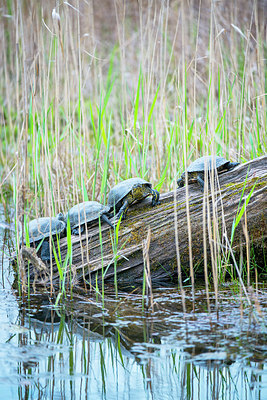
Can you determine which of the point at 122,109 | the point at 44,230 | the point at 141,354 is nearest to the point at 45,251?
the point at 44,230

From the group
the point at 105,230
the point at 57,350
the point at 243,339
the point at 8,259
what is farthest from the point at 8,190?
the point at 243,339

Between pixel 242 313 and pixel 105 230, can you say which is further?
pixel 105 230

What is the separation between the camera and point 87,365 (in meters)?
1.74

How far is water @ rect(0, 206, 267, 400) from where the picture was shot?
5.17ft

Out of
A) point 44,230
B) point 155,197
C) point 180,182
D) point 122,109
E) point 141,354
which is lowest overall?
point 141,354

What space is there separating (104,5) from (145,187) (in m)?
8.43

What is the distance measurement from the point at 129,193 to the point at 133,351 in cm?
112

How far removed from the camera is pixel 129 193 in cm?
267

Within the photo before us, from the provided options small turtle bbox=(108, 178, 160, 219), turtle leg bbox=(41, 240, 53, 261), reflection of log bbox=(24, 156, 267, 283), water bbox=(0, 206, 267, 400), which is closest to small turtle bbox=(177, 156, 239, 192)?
reflection of log bbox=(24, 156, 267, 283)

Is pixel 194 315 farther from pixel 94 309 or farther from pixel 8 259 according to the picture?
pixel 8 259

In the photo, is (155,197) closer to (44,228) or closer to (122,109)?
(44,228)

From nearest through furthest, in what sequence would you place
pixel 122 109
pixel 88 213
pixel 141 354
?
pixel 141 354 → pixel 88 213 → pixel 122 109

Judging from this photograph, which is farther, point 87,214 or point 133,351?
point 87,214

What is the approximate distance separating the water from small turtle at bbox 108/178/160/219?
2.22 ft
